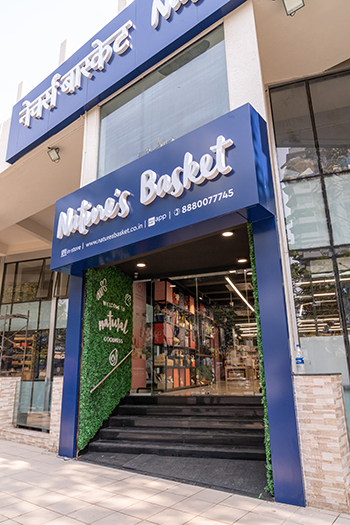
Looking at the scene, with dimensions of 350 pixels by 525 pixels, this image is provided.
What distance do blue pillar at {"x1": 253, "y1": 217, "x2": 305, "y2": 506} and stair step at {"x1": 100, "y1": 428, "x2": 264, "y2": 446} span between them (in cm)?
152

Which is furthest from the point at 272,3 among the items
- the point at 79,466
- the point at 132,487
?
the point at 79,466

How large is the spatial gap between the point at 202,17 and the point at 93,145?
9.24 ft

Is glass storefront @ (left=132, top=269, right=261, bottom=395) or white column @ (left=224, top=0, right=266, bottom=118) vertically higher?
white column @ (left=224, top=0, right=266, bottom=118)

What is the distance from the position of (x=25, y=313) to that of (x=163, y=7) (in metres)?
11.4

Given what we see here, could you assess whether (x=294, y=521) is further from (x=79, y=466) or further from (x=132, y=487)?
(x=79, y=466)

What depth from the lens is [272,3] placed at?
16.3 feet

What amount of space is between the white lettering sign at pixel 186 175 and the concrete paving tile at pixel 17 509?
3709 mm

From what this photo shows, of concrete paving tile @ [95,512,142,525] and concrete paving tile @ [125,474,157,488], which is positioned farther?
concrete paving tile @ [125,474,157,488]

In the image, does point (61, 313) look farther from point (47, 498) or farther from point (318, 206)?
point (318, 206)

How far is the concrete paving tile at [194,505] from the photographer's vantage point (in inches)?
134

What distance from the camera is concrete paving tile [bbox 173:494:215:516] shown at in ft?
11.1

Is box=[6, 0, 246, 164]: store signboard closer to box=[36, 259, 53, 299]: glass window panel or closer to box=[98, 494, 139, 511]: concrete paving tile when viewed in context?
box=[36, 259, 53, 299]: glass window panel

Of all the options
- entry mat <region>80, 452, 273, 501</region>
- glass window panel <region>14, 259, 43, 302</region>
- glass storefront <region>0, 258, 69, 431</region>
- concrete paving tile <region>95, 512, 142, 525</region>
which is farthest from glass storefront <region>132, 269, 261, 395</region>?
glass window panel <region>14, 259, 43, 302</region>

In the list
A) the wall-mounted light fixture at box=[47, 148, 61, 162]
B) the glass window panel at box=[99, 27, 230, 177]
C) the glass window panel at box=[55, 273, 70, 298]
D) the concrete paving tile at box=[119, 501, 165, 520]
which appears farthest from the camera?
the glass window panel at box=[55, 273, 70, 298]
